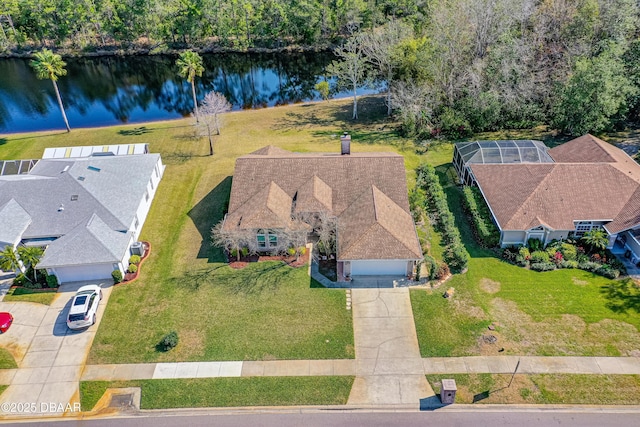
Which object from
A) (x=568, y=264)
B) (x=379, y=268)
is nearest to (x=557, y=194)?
(x=568, y=264)

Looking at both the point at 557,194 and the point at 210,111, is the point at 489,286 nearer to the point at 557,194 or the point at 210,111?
the point at 557,194

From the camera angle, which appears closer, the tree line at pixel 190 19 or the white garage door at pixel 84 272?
the white garage door at pixel 84 272

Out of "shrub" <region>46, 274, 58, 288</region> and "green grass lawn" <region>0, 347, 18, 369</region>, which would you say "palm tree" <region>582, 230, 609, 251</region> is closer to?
"shrub" <region>46, 274, 58, 288</region>

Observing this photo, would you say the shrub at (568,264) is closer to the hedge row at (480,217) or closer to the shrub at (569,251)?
the shrub at (569,251)

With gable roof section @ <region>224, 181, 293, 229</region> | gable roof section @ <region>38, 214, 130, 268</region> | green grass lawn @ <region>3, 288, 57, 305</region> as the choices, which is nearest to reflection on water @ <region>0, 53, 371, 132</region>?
gable roof section @ <region>38, 214, 130, 268</region>

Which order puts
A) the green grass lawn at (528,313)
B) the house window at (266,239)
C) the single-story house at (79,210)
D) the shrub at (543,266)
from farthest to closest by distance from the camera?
the house window at (266,239)
the shrub at (543,266)
the single-story house at (79,210)
the green grass lawn at (528,313)

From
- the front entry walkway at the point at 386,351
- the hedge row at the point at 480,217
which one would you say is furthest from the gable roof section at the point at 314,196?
the hedge row at the point at 480,217

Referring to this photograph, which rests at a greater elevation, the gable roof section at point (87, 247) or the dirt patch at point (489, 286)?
the gable roof section at point (87, 247)
